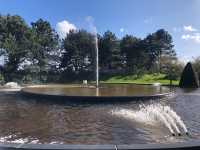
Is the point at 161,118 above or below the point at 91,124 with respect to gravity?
above

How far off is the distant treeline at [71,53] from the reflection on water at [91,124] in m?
29.8

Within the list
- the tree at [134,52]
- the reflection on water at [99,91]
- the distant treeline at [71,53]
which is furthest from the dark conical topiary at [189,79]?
the tree at [134,52]

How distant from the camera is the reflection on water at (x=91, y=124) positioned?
832 cm

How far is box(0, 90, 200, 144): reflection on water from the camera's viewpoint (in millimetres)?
8320

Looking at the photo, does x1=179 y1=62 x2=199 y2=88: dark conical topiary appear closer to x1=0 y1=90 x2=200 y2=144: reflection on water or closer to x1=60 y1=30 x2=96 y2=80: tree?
x1=0 y1=90 x2=200 y2=144: reflection on water

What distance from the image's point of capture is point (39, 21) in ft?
169

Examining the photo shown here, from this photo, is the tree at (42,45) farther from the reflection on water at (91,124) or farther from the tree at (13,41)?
the reflection on water at (91,124)

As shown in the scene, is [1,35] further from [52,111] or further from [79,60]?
[52,111]

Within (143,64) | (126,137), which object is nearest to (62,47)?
(143,64)

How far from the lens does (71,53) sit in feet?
164

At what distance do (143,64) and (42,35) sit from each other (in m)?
16.6

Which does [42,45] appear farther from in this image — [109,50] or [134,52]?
[134,52]

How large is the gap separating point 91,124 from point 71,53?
1584 inches

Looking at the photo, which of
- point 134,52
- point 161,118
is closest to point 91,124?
point 161,118
